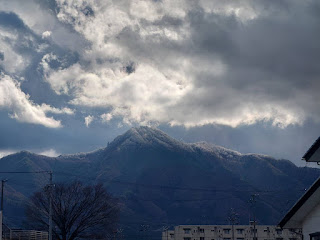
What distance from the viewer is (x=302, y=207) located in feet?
42.4

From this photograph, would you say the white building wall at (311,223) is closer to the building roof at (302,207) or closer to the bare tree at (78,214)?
the building roof at (302,207)

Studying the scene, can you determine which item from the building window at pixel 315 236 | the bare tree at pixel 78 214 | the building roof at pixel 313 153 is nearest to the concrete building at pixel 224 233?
the bare tree at pixel 78 214

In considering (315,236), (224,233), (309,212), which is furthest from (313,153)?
(224,233)

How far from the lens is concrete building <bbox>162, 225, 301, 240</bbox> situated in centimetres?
17000

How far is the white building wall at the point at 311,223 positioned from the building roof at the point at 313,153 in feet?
4.20

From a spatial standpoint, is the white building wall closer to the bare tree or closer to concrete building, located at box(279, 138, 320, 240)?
concrete building, located at box(279, 138, 320, 240)

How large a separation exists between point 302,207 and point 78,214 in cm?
8037

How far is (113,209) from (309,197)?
81.4 m

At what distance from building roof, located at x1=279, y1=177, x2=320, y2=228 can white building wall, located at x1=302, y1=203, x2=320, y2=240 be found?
0.09 meters

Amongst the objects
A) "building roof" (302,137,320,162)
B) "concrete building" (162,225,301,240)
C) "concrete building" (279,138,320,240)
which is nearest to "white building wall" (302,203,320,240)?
"concrete building" (279,138,320,240)

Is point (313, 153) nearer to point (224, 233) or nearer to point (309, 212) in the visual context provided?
point (309, 212)

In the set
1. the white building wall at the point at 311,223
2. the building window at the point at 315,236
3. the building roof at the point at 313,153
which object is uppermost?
the building roof at the point at 313,153

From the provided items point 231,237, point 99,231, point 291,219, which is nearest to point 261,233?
point 231,237

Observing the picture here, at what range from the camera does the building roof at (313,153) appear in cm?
1200
